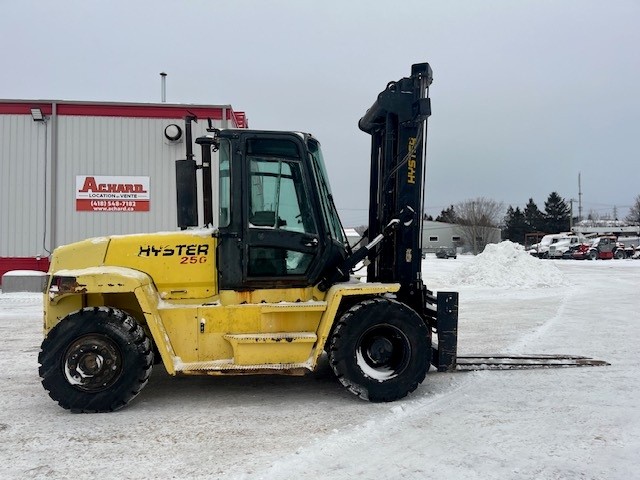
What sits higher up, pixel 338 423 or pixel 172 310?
pixel 172 310

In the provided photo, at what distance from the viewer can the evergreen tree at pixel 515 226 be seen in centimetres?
8294

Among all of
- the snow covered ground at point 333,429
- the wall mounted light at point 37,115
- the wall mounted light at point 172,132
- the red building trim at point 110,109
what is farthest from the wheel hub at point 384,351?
the wall mounted light at point 37,115

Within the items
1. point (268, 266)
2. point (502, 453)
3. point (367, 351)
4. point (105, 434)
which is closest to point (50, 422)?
point (105, 434)

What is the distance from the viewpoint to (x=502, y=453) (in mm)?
3807

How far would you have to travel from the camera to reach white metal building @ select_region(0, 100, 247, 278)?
16172mm

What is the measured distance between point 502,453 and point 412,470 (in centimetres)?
78

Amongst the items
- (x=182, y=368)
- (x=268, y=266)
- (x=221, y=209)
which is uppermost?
(x=221, y=209)

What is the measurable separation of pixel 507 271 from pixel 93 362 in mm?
17018

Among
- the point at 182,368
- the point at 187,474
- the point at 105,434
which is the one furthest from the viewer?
the point at 182,368

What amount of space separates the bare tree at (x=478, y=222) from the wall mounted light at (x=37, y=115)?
6028 cm

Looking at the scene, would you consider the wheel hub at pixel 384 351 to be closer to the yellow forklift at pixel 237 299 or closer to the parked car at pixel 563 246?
the yellow forklift at pixel 237 299

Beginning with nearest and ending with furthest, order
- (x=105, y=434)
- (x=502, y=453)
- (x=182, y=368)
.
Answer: (x=502, y=453) < (x=105, y=434) < (x=182, y=368)

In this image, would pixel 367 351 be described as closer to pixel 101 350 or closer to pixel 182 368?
pixel 182 368

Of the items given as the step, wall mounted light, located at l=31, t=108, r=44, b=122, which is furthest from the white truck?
the step
